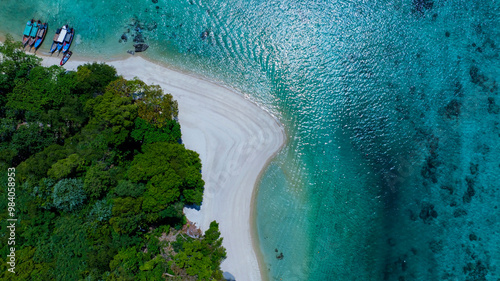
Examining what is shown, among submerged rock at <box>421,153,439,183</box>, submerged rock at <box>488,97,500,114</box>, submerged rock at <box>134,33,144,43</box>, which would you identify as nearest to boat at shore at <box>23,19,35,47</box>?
submerged rock at <box>134,33,144,43</box>

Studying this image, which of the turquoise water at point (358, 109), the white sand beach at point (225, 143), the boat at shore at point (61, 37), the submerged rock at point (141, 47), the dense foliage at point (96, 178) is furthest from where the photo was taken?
the submerged rock at point (141, 47)

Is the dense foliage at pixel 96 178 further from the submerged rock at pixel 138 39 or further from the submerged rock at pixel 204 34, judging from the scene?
the submerged rock at pixel 204 34

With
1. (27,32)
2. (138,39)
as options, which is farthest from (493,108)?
(27,32)

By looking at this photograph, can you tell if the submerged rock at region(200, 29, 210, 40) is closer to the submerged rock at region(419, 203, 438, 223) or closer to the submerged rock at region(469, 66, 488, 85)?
the submerged rock at region(469, 66, 488, 85)

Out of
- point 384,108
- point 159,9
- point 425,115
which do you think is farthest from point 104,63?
point 425,115

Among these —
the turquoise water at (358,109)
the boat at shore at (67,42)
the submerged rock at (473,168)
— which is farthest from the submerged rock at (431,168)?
the boat at shore at (67,42)

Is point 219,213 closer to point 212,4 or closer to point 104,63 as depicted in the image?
point 104,63
